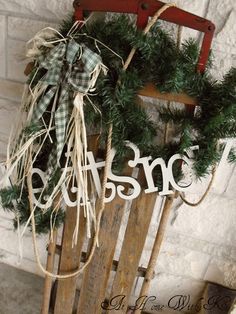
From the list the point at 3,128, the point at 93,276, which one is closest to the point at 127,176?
the point at 93,276

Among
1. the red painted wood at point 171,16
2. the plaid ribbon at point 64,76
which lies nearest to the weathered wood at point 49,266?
the plaid ribbon at point 64,76

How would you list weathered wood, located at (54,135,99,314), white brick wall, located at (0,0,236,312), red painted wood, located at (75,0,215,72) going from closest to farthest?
red painted wood, located at (75,0,215,72) → white brick wall, located at (0,0,236,312) → weathered wood, located at (54,135,99,314)

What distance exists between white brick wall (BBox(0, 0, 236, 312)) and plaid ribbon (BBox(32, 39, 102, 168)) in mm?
203

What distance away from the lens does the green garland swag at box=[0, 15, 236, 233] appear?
0.59m

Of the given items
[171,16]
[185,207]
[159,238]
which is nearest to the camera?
[171,16]

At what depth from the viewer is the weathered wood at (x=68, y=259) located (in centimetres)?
82

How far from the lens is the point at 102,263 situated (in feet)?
2.78

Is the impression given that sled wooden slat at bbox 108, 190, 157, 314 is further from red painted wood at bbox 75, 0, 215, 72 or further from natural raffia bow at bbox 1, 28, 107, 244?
red painted wood at bbox 75, 0, 215, 72

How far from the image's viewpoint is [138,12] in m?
0.59

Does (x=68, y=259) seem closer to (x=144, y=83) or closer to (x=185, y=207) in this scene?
(x=185, y=207)

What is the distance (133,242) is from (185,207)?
190 mm

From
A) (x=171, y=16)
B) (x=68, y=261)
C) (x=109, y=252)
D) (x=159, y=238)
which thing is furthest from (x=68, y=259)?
(x=171, y=16)

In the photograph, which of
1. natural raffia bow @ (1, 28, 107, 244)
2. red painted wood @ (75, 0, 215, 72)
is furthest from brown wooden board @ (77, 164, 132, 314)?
red painted wood @ (75, 0, 215, 72)

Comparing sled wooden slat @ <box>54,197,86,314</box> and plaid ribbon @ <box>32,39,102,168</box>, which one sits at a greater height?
plaid ribbon @ <box>32,39,102,168</box>
